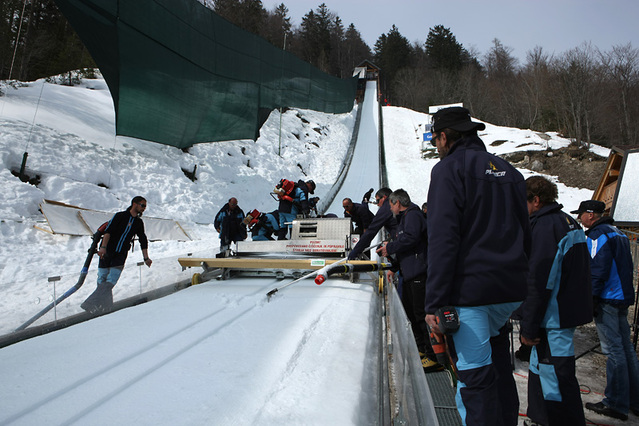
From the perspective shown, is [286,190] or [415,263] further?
[286,190]

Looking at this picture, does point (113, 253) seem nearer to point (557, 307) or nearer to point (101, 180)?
point (557, 307)

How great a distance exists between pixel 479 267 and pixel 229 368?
5.69 ft

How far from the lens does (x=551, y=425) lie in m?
2.29

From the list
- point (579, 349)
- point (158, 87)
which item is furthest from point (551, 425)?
point (158, 87)

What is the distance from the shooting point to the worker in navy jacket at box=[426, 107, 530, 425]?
5.36 feet

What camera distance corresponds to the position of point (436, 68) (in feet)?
179

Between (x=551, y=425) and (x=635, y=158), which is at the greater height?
(x=635, y=158)

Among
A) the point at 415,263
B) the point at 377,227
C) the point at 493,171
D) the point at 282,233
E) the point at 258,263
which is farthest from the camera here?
the point at 282,233

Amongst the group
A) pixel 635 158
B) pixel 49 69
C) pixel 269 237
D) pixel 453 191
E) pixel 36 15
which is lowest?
pixel 269 237

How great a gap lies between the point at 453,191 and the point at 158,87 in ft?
27.6

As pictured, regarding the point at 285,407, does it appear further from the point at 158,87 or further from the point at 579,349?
the point at 158,87

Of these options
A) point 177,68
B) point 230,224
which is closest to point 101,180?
point 177,68

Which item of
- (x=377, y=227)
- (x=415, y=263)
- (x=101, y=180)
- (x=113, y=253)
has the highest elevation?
(x=101, y=180)

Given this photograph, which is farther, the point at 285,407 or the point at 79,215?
the point at 79,215
